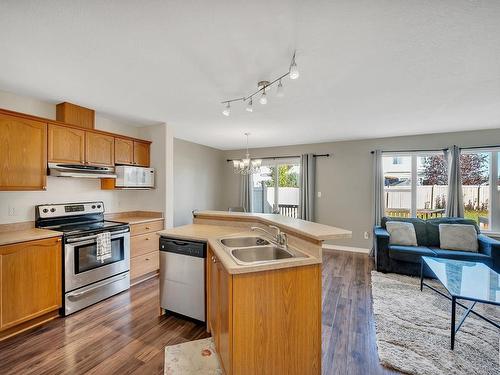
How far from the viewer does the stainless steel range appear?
102 inches

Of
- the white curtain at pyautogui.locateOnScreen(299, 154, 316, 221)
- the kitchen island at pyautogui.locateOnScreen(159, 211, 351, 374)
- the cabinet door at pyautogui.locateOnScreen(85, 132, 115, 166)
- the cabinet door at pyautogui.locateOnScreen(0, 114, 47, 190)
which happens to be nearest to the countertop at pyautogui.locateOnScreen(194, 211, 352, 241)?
the kitchen island at pyautogui.locateOnScreen(159, 211, 351, 374)

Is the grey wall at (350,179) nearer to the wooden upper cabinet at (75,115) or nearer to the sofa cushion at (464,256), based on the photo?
the sofa cushion at (464,256)

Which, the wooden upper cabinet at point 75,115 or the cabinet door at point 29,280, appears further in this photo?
the wooden upper cabinet at point 75,115

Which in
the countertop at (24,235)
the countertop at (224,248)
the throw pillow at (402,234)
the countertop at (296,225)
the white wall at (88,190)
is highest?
the white wall at (88,190)

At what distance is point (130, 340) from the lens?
7.00 ft

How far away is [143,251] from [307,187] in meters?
3.75

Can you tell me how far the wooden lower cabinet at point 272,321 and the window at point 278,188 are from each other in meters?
4.46

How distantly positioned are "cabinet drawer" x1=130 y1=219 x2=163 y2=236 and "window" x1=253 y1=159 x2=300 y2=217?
10.1ft

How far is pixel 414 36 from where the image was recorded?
1.66 m

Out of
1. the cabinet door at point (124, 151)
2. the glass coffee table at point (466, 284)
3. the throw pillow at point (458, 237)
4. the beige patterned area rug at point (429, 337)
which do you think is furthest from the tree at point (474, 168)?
the cabinet door at point (124, 151)

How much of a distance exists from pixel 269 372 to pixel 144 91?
2907 millimetres


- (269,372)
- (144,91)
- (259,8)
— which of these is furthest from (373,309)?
(144,91)

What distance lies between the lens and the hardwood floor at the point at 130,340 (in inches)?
71.9

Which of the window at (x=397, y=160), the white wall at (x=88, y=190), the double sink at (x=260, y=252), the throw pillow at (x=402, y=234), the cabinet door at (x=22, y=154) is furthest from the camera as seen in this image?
the window at (x=397, y=160)
